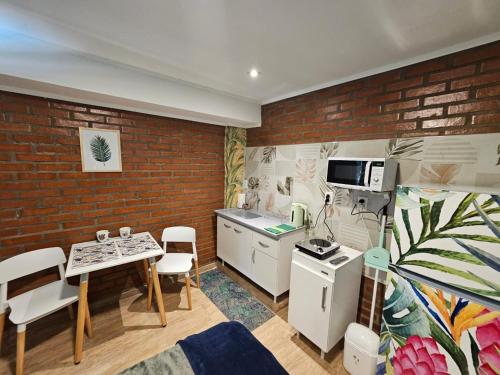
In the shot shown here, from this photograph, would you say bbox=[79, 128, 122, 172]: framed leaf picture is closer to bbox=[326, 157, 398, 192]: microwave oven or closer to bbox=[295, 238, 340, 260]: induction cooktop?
bbox=[295, 238, 340, 260]: induction cooktop

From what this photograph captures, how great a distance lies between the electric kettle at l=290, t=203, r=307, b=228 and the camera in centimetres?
234

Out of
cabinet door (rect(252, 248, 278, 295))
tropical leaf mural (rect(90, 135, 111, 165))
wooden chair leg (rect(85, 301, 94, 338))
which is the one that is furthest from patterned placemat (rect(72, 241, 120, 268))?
cabinet door (rect(252, 248, 278, 295))

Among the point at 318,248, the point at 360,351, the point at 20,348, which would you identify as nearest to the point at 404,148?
the point at 318,248

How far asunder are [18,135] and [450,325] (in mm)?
3401

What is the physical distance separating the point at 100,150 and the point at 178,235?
1271 millimetres

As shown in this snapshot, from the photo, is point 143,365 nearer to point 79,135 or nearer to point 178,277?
point 178,277

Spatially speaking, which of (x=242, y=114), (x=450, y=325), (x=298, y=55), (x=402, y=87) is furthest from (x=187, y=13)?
(x=450, y=325)

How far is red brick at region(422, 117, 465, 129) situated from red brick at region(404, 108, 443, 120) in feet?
0.17

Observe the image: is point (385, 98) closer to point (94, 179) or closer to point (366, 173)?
point (366, 173)

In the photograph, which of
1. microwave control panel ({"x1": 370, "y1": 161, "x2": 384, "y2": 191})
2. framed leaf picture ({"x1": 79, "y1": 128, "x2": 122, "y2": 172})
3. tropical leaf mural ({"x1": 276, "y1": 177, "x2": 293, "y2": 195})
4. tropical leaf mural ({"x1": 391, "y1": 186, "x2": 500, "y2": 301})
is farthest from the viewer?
tropical leaf mural ({"x1": 276, "y1": 177, "x2": 293, "y2": 195})

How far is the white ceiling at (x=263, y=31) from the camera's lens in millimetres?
1098

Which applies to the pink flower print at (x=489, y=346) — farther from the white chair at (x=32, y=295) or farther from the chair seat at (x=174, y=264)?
the white chair at (x=32, y=295)

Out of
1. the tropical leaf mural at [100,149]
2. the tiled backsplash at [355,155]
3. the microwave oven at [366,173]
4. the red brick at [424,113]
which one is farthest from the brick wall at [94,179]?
the red brick at [424,113]

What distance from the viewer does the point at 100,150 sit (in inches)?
81.4
